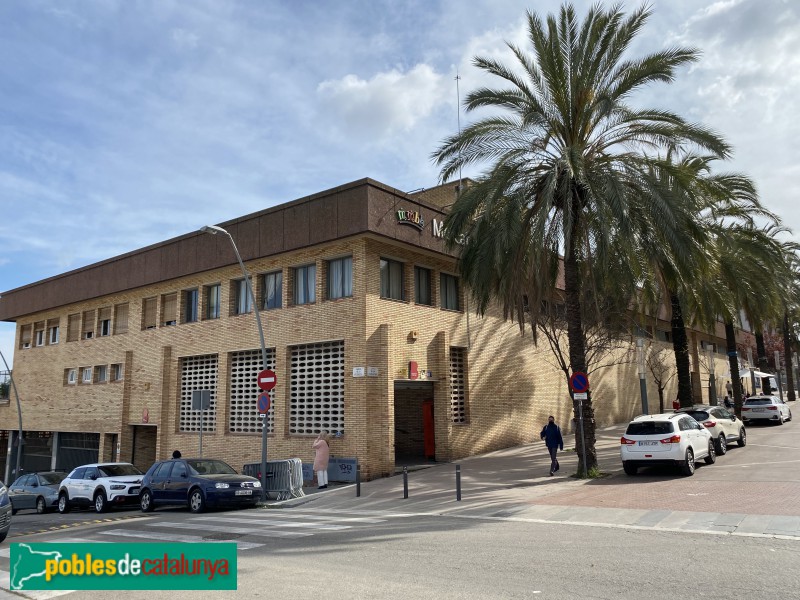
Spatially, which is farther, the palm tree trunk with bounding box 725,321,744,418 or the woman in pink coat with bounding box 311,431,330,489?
the palm tree trunk with bounding box 725,321,744,418

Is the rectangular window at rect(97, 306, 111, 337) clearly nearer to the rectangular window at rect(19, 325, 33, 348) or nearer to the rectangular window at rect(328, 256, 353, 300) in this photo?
the rectangular window at rect(19, 325, 33, 348)

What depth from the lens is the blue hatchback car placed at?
15.8 metres

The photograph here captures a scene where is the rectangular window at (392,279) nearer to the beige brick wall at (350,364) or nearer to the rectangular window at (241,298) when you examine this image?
the beige brick wall at (350,364)

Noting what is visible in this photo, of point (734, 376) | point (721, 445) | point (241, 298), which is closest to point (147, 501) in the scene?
point (241, 298)

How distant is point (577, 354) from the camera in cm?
1767

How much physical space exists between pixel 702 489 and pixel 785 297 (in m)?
25.1

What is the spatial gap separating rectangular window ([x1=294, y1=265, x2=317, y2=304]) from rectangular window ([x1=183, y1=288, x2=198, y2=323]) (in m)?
6.40

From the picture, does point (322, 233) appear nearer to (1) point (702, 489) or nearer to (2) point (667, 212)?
(2) point (667, 212)

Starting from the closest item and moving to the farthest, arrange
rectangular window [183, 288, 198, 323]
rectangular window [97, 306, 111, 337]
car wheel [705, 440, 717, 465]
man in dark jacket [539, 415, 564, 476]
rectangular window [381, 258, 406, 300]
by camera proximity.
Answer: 1. man in dark jacket [539, 415, 564, 476]
2. car wheel [705, 440, 717, 465]
3. rectangular window [381, 258, 406, 300]
4. rectangular window [183, 288, 198, 323]
5. rectangular window [97, 306, 111, 337]

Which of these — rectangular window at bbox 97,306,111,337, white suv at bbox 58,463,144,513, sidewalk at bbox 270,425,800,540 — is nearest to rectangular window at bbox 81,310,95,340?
rectangular window at bbox 97,306,111,337

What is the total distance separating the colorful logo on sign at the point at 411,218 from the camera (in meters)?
20.7

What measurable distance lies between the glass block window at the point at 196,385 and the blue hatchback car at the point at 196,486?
23.0ft

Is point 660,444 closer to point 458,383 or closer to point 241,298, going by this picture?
point 458,383

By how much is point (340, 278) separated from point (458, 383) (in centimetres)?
619
